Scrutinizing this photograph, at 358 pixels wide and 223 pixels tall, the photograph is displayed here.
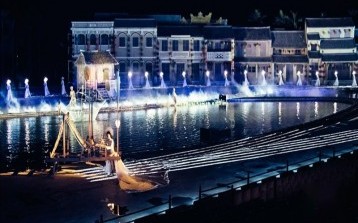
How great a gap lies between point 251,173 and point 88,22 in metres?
45.6

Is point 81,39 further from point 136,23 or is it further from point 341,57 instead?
point 341,57

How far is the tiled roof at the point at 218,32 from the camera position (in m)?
75.3

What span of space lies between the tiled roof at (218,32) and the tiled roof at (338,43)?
11070mm

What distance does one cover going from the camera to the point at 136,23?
2867 inches

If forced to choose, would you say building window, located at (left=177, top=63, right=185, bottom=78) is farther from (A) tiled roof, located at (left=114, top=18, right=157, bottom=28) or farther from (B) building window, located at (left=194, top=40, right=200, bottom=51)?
(A) tiled roof, located at (left=114, top=18, right=157, bottom=28)

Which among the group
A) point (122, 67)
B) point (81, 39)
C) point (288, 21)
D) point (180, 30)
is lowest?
point (122, 67)

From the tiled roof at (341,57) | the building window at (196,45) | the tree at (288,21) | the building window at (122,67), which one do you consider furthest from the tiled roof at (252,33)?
the building window at (122,67)

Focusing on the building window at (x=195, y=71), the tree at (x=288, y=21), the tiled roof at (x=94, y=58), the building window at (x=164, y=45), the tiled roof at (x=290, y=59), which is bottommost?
the building window at (x=195, y=71)

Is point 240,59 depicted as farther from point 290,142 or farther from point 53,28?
point 290,142

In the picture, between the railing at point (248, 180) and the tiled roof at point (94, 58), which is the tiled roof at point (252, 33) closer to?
the tiled roof at point (94, 58)

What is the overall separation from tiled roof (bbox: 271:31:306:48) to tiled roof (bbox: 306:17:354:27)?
1.66m

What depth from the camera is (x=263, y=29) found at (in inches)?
3059

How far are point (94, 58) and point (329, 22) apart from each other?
31222 mm

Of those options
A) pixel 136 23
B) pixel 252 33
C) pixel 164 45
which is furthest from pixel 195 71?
pixel 136 23
